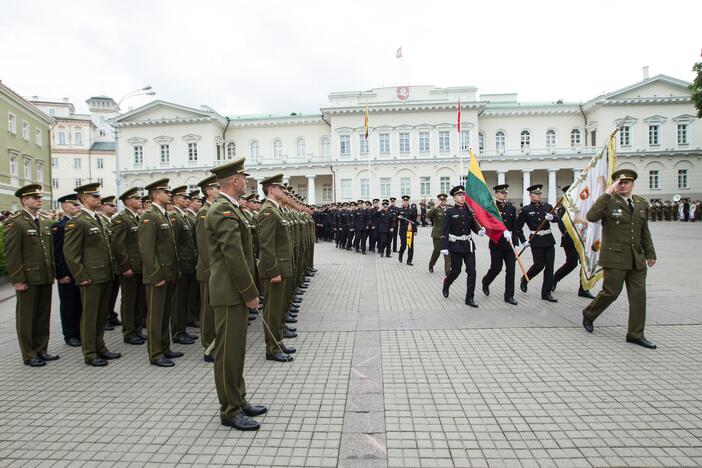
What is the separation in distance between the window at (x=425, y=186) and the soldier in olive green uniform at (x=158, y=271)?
43183 mm

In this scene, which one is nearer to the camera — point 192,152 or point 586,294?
point 586,294

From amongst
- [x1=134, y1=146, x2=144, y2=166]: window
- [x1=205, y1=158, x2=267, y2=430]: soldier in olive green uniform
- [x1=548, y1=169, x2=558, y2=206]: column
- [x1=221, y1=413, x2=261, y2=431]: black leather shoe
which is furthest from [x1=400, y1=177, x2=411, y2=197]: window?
[x1=221, y1=413, x2=261, y2=431]: black leather shoe

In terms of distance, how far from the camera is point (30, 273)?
566 cm

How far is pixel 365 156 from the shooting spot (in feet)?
159

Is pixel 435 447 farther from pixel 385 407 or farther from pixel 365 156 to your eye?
pixel 365 156

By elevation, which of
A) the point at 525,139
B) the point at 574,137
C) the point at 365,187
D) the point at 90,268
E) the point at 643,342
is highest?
the point at 574,137

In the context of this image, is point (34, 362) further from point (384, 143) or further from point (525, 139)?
point (525, 139)

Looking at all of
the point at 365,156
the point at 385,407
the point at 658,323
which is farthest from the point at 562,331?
the point at 365,156

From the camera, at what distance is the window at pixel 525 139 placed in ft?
165

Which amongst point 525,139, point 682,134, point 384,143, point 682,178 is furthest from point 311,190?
point 682,134

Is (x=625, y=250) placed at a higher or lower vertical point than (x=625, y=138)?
lower

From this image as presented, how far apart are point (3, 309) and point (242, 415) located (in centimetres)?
833

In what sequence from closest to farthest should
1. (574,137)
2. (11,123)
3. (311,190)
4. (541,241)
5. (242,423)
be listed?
(242,423)
(541,241)
(11,123)
(311,190)
(574,137)

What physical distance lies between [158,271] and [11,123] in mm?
40818
